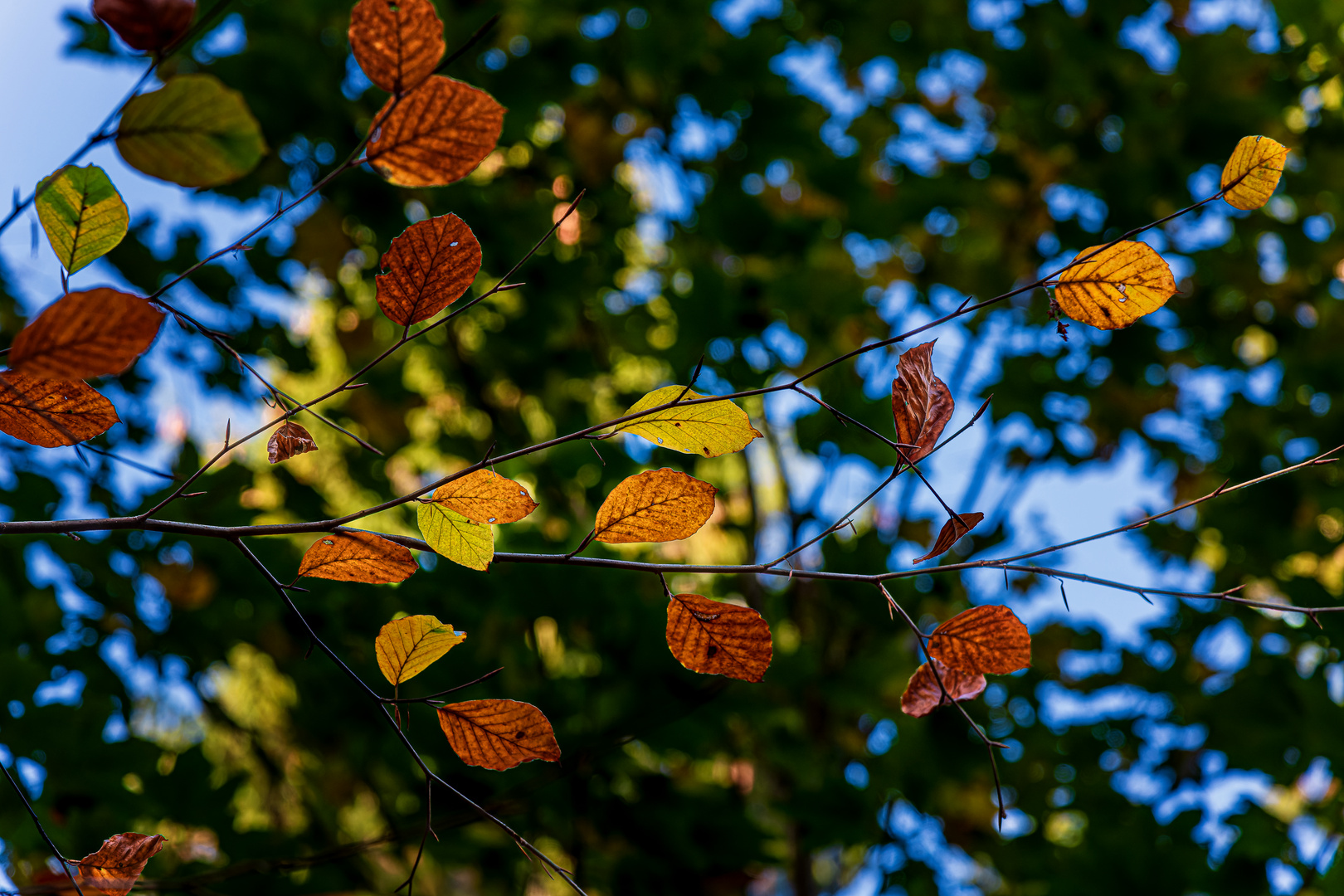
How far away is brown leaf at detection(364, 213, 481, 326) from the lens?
271 millimetres

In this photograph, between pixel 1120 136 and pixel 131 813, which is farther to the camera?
pixel 1120 136

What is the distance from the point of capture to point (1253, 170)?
0.27 meters

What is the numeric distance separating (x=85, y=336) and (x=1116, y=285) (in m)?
0.30

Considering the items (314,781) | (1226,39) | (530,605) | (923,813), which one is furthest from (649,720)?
(1226,39)

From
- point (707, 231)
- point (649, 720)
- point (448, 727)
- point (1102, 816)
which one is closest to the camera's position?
point (448, 727)

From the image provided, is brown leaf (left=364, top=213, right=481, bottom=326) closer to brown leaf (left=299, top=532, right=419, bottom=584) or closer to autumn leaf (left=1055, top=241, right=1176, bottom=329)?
brown leaf (left=299, top=532, right=419, bottom=584)

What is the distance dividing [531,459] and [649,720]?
1.24 ft

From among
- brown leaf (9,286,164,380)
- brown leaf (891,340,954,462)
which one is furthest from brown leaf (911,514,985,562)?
brown leaf (9,286,164,380)

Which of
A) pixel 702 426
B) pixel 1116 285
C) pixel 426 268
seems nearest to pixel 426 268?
pixel 426 268

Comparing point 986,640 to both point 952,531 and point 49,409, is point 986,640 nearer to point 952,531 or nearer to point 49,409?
point 952,531

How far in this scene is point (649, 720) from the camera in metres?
0.76

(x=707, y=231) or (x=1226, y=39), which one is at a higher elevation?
(x=1226, y=39)

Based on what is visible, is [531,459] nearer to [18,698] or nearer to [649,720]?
[649,720]

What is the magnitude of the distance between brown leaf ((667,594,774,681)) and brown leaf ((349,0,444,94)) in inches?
7.3
